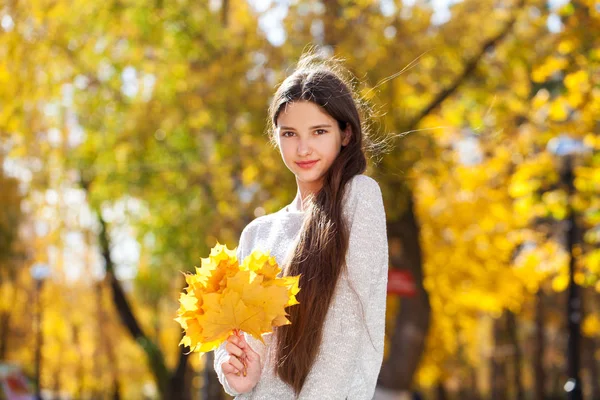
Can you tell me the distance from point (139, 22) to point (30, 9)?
1634 mm

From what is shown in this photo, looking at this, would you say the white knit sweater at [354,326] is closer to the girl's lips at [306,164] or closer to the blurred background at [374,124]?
the girl's lips at [306,164]

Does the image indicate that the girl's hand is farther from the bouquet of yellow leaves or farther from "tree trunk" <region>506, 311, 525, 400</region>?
"tree trunk" <region>506, 311, 525, 400</region>

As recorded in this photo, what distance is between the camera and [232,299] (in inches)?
112

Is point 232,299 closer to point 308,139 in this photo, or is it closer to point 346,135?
point 308,139

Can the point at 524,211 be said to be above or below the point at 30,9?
below

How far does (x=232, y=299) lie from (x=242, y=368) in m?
0.32

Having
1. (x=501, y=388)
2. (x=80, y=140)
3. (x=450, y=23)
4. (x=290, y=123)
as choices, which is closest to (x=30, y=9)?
(x=80, y=140)

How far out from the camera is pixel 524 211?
34.6ft

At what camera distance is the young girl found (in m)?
2.98

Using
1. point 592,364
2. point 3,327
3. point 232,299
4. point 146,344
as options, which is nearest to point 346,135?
point 232,299

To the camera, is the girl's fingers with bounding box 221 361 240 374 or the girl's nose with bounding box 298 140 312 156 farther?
the girl's nose with bounding box 298 140 312 156

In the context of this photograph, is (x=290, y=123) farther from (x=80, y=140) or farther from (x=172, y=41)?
(x=80, y=140)

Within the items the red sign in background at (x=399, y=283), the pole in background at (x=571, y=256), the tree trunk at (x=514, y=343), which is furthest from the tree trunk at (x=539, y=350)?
the red sign in background at (x=399, y=283)

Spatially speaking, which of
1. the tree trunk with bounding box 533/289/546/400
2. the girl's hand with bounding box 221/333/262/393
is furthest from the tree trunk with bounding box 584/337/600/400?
the girl's hand with bounding box 221/333/262/393
